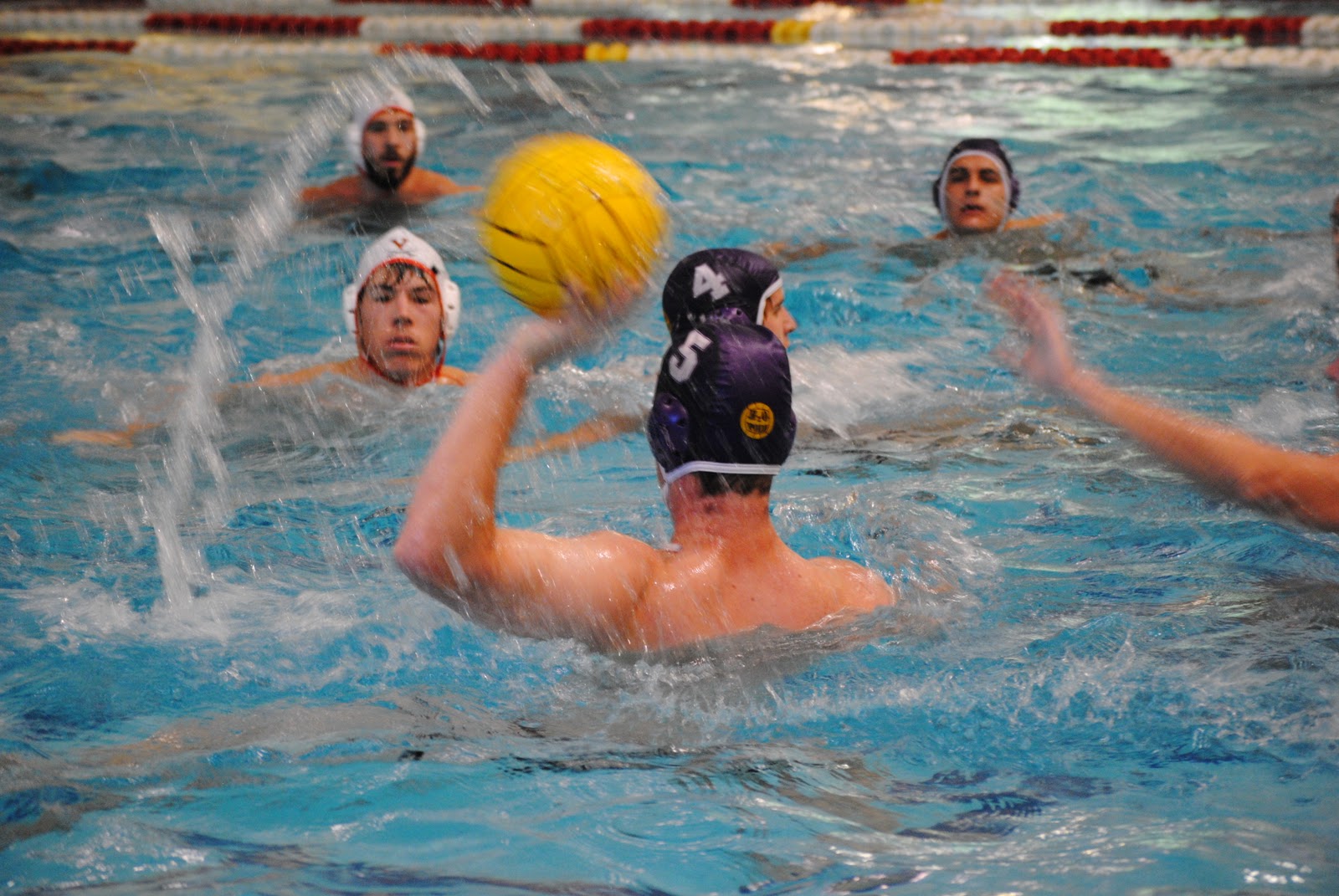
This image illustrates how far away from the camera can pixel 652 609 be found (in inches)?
93.7

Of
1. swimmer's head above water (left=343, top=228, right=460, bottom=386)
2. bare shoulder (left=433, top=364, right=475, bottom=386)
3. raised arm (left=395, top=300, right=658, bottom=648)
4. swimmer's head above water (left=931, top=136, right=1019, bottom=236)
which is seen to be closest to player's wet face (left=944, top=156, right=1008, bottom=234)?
swimmer's head above water (left=931, top=136, right=1019, bottom=236)

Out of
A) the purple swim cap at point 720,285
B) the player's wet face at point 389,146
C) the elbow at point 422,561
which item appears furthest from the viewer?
the player's wet face at point 389,146

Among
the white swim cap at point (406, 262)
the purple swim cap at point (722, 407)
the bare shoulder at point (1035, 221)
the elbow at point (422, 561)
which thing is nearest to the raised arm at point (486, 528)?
the elbow at point (422, 561)

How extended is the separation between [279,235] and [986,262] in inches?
164

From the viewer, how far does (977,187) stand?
6.48 m

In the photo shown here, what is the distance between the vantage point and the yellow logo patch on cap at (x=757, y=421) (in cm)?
230

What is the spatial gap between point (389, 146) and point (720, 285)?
13.5ft

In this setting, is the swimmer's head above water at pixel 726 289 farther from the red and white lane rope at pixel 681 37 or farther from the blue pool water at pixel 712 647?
the red and white lane rope at pixel 681 37

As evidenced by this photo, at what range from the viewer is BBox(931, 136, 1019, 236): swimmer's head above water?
6484 millimetres

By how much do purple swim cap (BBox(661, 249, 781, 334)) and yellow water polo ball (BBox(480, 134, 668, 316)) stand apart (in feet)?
4.32

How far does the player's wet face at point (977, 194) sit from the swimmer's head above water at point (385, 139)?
3104 millimetres

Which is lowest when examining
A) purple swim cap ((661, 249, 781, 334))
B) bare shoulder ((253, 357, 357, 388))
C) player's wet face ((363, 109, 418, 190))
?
bare shoulder ((253, 357, 357, 388))

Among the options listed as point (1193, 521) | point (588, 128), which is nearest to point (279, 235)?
point (588, 128)

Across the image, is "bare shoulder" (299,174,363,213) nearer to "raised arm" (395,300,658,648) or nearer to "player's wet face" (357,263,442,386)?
"player's wet face" (357,263,442,386)
